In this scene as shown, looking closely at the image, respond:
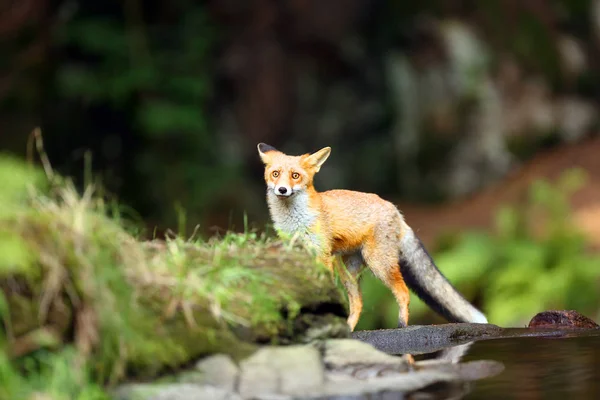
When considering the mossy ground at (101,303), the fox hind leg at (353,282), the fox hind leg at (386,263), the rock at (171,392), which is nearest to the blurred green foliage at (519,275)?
the fox hind leg at (353,282)

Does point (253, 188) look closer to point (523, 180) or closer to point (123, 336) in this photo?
point (523, 180)

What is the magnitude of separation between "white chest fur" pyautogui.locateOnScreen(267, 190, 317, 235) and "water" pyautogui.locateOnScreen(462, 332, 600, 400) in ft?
4.45

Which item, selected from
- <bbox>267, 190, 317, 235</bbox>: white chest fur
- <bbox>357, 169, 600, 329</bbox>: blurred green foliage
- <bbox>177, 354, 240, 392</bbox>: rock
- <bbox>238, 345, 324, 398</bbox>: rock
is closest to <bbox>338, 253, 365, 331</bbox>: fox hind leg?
<bbox>267, 190, 317, 235</bbox>: white chest fur

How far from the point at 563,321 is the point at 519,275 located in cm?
476

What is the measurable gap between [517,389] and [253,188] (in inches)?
484

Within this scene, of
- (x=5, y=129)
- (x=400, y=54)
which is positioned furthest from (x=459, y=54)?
(x=5, y=129)

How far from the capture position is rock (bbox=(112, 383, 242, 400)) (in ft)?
13.8

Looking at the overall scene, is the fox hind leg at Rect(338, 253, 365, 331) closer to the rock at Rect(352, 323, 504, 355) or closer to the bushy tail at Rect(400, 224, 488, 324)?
the rock at Rect(352, 323, 504, 355)

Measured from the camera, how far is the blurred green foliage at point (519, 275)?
11.4m

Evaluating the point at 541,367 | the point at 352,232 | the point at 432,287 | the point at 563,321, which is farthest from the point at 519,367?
the point at 563,321

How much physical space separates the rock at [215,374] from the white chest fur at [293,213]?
5.58 ft

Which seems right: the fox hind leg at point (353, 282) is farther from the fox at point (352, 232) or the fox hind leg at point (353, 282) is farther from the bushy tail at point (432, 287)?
the bushy tail at point (432, 287)

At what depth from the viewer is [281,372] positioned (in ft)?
15.0

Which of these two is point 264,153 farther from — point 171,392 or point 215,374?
point 171,392
